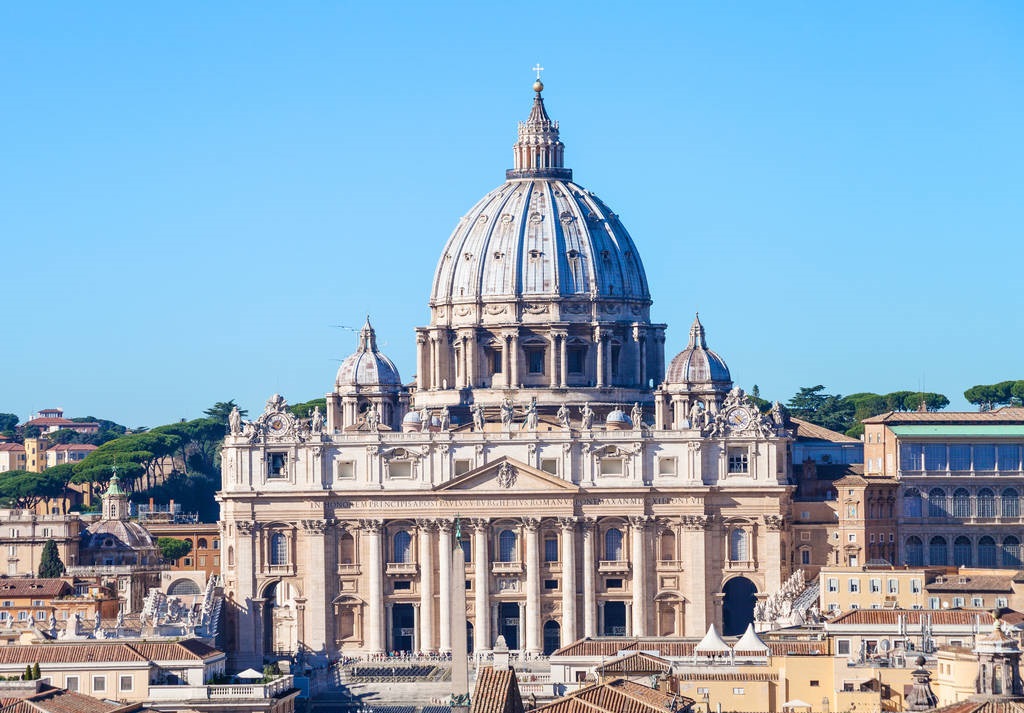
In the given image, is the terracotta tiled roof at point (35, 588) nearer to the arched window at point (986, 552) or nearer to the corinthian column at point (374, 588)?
the corinthian column at point (374, 588)

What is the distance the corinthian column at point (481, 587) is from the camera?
164 m

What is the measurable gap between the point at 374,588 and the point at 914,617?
47.2 m

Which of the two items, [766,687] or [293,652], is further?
A: [293,652]

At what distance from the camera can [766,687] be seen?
11300cm

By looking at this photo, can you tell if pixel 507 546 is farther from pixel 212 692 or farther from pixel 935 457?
pixel 212 692

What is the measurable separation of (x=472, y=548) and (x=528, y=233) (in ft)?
89.0

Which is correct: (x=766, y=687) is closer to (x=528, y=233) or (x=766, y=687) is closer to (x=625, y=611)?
(x=625, y=611)

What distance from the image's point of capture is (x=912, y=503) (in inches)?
6506

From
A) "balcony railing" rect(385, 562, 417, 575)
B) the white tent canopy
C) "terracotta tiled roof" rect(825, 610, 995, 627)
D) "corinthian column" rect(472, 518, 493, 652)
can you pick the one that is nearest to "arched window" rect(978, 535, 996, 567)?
"corinthian column" rect(472, 518, 493, 652)

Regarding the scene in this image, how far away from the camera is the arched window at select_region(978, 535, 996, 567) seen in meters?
165

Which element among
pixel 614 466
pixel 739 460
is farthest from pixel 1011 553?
pixel 614 466

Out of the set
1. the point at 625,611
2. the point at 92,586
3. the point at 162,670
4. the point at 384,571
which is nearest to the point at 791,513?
the point at 625,611

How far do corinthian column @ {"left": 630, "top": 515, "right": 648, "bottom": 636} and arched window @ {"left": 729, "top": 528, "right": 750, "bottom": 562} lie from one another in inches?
157

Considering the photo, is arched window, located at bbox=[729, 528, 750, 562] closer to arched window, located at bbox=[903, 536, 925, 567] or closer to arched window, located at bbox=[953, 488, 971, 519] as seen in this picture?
arched window, located at bbox=[903, 536, 925, 567]
